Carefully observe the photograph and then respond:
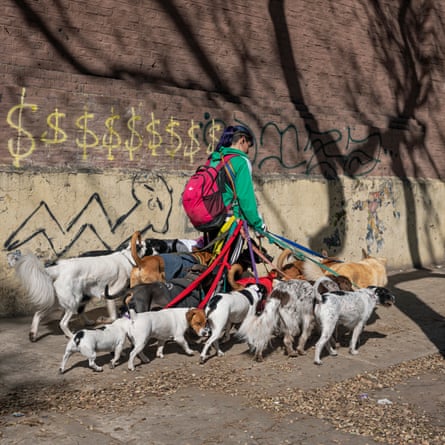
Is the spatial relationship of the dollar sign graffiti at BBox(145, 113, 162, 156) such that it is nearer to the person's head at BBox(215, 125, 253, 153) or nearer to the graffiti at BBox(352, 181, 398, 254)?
the person's head at BBox(215, 125, 253, 153)

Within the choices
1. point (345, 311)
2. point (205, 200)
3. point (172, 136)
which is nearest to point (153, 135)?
point (172, 136)

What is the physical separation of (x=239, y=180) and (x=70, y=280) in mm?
2101

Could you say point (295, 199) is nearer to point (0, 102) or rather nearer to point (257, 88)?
point (257, 88)

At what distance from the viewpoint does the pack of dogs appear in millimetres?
6441

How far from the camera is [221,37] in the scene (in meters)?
10.9

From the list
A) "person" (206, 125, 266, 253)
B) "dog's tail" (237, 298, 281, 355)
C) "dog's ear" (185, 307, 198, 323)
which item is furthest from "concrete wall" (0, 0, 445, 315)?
"dog's tail" (237, 298, 281, 355)

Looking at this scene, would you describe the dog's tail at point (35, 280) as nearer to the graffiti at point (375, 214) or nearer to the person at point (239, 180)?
the person at point (239, 180)

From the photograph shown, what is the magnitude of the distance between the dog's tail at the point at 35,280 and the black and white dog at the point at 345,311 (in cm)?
276

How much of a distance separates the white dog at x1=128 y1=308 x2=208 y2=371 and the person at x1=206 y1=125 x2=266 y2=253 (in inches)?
49.1

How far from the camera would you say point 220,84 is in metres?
10.9

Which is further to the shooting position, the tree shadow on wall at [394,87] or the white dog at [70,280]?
the tree shadow on wall at [394,87]

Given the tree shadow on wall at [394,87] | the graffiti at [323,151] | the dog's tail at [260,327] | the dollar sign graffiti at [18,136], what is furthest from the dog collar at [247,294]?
the tree shadow on wall at [394,87]

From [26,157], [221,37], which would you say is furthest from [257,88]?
[26,157]

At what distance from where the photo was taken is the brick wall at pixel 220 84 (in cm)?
875
